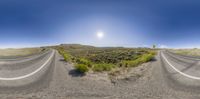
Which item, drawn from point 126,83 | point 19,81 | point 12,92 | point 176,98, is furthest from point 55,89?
point 176,98

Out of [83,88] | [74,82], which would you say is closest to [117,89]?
[83,88]

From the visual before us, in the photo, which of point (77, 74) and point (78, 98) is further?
point (77, 74)

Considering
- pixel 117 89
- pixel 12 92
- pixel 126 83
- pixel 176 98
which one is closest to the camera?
pixel 176 98

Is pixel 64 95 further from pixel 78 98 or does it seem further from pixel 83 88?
pixel 83 88

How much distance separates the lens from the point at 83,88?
9.98 m

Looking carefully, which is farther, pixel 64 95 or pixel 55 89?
pixel 55 89

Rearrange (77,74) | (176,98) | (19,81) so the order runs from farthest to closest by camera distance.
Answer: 1. (77,74)
2. (19,81)
3. (176,98)

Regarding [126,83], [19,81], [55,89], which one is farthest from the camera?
[126,83]

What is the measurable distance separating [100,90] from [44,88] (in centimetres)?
255

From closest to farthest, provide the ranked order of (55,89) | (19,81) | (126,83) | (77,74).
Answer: (55,89)
(19,81)
(126,83)
(77,74)

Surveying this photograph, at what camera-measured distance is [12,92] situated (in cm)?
878

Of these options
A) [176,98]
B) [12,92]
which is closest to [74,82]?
[12,92]

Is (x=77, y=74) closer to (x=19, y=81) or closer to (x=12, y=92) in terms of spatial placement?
(x=19, y=81)

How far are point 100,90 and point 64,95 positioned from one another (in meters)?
1.92
